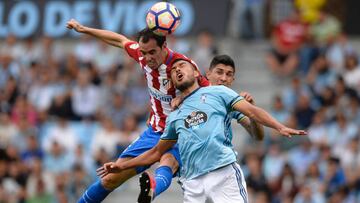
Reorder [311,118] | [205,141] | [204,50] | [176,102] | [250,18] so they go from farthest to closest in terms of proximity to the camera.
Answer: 1. [250,18]
2. [204,50]
3. [311,118]
4. [176,102]
5. [205,141]

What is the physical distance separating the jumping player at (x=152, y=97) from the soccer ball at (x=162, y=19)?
0.09 meters

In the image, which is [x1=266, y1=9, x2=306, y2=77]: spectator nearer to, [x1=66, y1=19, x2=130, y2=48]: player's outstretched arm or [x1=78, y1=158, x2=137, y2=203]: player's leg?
[x1=66, y1=19, x2=130, y2=48]: player's outstretched arm

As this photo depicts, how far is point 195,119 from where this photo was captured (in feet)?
38.9

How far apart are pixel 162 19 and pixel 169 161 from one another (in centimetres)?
151

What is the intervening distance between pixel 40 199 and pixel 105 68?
355cm

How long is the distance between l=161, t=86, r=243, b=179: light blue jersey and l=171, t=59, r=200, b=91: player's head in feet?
0.43

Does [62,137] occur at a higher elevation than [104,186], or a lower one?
lower

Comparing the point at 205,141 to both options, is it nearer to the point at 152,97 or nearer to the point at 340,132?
the point at 152,97

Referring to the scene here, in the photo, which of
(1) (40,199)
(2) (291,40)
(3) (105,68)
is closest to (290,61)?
(2) (291,40)

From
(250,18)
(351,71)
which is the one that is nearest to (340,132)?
(351,71)

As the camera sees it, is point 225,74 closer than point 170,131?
No

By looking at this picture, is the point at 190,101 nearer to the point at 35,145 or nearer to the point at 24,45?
the point at 35,145

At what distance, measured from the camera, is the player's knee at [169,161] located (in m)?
12.7

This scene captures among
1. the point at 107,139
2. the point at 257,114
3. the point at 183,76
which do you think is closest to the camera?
the point at 257,114
